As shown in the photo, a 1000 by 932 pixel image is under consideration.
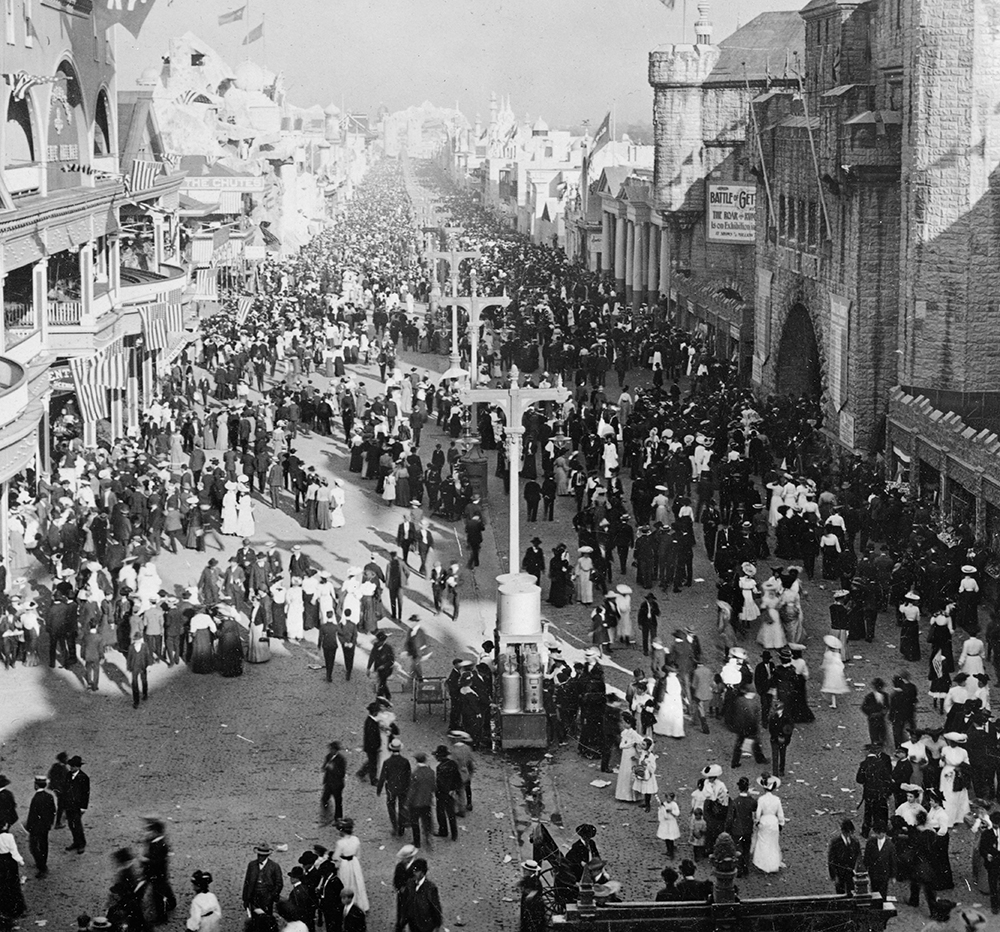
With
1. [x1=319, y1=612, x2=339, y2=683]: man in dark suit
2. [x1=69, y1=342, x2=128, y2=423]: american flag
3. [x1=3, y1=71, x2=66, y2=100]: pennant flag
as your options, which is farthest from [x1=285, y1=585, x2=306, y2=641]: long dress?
[x1=3, y1=71, x2=66, y2=100]: pennant flag

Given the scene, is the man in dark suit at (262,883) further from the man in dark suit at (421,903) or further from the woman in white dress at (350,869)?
the man in dark suit at (421,903)

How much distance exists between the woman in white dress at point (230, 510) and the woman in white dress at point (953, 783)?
629 inches

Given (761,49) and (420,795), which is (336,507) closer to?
(420,795)

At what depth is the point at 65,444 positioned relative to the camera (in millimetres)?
36000

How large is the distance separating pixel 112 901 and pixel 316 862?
1860 mm

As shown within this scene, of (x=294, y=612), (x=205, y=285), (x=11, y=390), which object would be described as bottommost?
(x=294, y=612)

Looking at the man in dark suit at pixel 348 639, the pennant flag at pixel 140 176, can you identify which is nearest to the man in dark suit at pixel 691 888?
the man in dark suit at pixel 348 639

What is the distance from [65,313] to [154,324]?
19.4 ft

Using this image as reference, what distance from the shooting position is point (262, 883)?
14648 millimetres

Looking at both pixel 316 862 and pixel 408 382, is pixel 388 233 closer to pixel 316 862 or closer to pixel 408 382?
pixel 408 382

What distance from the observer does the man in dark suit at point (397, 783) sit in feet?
56.3

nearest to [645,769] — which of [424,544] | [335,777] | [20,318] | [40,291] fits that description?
[335,777]

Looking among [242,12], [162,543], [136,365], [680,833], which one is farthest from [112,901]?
[242,12]

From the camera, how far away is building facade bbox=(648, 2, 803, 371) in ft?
215
